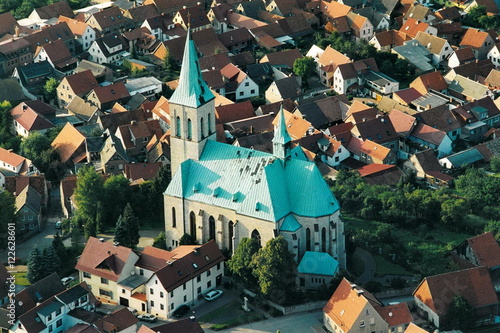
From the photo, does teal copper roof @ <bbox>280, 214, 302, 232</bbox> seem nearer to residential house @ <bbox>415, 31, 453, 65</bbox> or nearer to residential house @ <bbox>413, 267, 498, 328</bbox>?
residential house @ <bbox>413, 267, 498, 328</bbox>

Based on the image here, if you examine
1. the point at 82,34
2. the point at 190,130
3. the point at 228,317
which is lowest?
the point at 228,317

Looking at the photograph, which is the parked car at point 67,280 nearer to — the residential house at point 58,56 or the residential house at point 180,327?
the residential house at point 180,327

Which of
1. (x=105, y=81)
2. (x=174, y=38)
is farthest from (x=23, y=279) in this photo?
(x=174, y=38)

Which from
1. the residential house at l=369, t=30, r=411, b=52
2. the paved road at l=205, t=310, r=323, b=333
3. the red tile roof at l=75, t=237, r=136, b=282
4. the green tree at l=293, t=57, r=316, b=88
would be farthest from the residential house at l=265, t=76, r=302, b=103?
the paved road at l=205, t=310, r=323, b=333

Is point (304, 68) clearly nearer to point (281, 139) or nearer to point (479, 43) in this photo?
point (479, 43)

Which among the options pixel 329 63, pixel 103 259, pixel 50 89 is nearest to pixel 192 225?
pixel 103 259

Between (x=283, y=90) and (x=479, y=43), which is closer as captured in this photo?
(x=283, y=90)

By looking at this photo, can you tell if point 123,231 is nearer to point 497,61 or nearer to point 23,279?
point 23,279
